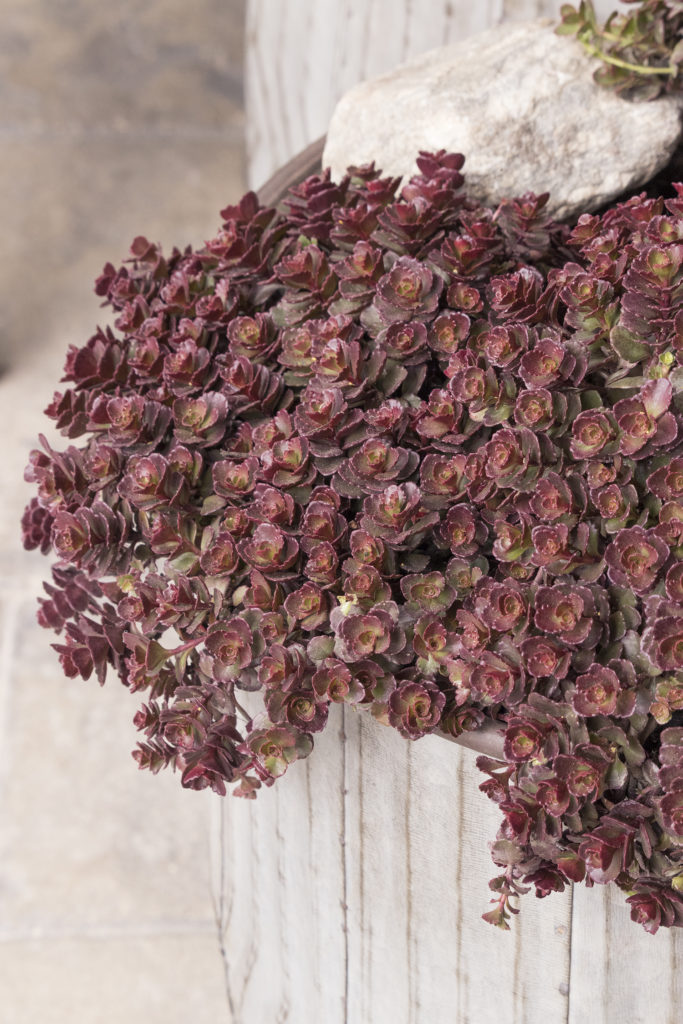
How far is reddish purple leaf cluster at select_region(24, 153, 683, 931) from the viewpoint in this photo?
0.69 metres

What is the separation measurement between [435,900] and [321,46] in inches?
73.9

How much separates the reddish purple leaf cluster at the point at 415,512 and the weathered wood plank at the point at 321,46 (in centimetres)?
90

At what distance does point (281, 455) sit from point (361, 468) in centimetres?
7

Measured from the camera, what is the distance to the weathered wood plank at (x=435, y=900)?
750mm

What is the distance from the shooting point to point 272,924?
103 centimetres

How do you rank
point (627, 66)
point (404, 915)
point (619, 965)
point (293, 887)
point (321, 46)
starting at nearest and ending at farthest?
point (619, 965)
point (404, 915)
point (293, 887)
point (627, 66)
point (321, 46)

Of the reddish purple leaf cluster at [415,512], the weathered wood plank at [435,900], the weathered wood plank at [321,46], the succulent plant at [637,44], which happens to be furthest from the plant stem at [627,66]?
the weathered wood plank at [435,900]

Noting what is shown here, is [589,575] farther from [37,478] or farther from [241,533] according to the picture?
[37,478]

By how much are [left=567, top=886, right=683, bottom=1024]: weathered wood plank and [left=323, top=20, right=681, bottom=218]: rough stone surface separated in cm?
76

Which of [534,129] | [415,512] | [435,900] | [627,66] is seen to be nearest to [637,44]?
[627,66]

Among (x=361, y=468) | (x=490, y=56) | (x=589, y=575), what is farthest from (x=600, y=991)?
(x=490, y=56)

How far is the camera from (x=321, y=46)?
217cm

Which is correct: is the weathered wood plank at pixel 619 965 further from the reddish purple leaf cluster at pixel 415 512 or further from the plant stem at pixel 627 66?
the plant stem at pixel 627 66

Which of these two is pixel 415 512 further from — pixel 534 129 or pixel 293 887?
pixel 534 129
